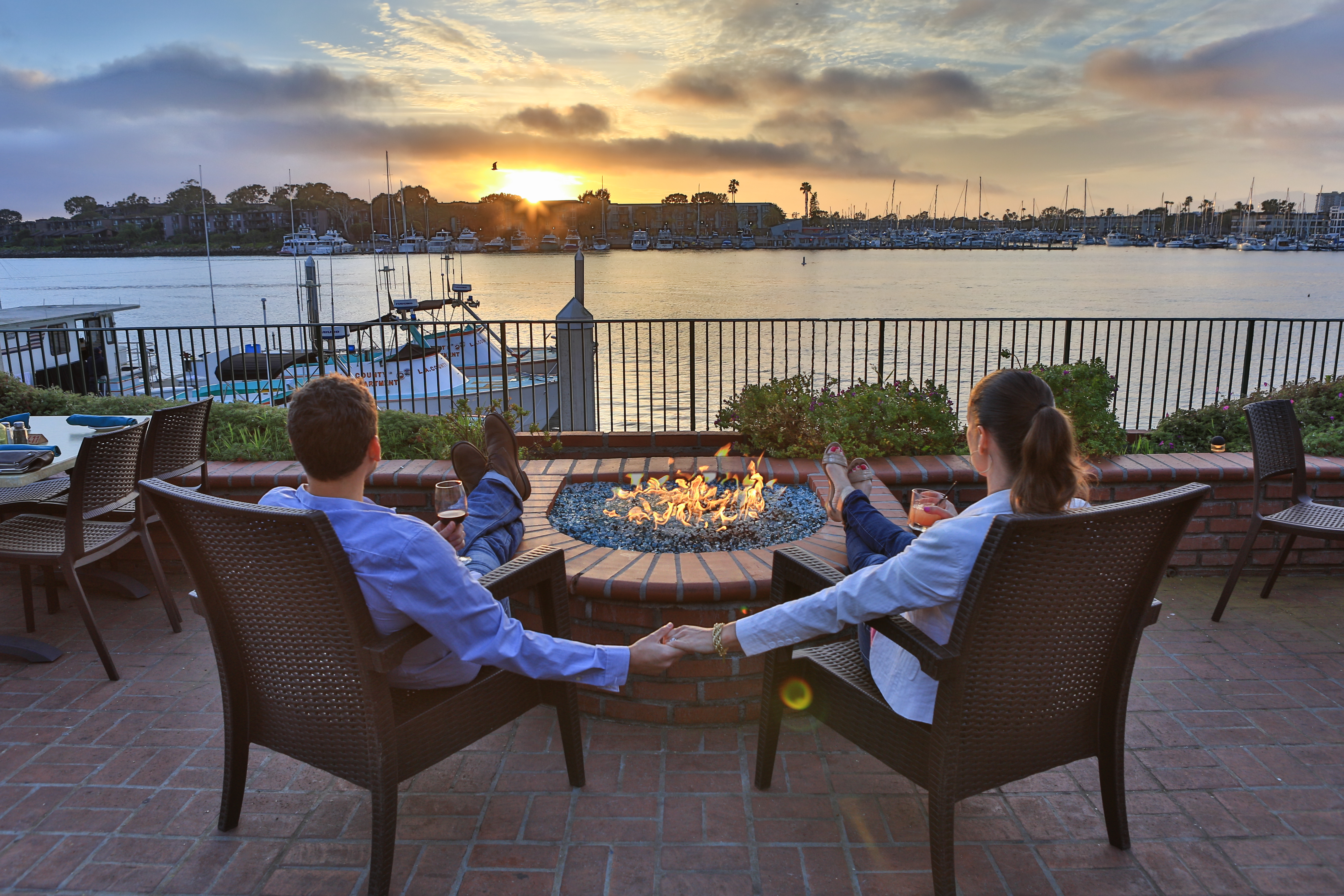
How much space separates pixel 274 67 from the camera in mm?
16922

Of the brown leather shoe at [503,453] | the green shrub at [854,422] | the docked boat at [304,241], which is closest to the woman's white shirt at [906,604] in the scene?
the brown leather shoe at [503,453]

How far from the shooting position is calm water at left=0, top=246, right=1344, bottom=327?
45156 mm

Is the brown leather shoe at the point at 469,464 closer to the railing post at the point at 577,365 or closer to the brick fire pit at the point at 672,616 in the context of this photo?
the brick fire pit at the point at 672,616

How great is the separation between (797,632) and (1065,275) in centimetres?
7788

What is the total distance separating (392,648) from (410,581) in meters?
0.15

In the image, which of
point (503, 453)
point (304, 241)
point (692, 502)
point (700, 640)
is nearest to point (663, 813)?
point (700, 640)

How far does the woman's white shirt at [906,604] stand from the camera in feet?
5.59

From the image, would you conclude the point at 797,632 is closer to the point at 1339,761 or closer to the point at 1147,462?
the point at 1339,761

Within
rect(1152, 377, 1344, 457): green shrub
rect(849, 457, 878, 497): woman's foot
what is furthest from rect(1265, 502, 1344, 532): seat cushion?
rect(849, 457, 878, 497): woman's foot

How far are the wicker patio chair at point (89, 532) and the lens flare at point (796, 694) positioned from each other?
2.65 m

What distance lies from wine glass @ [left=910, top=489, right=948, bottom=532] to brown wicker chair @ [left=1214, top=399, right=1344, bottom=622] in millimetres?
2042

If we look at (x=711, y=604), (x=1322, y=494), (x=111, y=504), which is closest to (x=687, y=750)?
(x=711, y=604)

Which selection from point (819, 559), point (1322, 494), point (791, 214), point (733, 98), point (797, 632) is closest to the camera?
point (797, 632)

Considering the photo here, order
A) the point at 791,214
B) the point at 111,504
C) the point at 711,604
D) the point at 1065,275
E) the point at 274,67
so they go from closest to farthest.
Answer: the point at 711,604 → the point at 111,504 → the point at 274,67 → the point at 1065,275 → the point at 791,214
